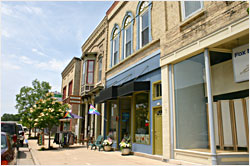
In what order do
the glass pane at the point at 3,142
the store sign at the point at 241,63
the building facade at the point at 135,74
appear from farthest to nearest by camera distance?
the building facade at the point at 135,74, the store sign at the point at 241,63, the glass pane at the point at 3,142

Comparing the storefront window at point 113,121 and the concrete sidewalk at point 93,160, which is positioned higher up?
the storefront window at point 113,121

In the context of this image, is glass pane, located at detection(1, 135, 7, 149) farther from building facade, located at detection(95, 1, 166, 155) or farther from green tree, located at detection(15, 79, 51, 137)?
green tree, located at detection(15, 79, 51, 137)

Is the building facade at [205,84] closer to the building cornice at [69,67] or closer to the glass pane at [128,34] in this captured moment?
the glass pane at [128,34]

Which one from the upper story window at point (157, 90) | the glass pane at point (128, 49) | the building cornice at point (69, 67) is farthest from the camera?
the building cornice at point (69, 67)

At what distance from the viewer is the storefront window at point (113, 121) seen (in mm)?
14312

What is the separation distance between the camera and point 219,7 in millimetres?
7457

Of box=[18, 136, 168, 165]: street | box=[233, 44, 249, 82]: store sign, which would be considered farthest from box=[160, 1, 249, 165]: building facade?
box=[18, 136, 168, 165]: street

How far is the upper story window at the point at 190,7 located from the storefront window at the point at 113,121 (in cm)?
773

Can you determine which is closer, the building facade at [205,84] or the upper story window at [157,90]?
the building facade at [205,84]

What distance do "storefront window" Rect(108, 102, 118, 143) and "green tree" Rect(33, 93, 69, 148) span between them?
11.4ft

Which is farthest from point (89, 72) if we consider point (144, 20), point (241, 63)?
point (241, 63)

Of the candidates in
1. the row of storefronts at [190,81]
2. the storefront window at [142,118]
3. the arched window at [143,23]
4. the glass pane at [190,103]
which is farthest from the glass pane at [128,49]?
the glass pane at [190,103]

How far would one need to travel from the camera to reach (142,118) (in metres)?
11.4

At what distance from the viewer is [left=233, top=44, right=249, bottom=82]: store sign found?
7.47 m
